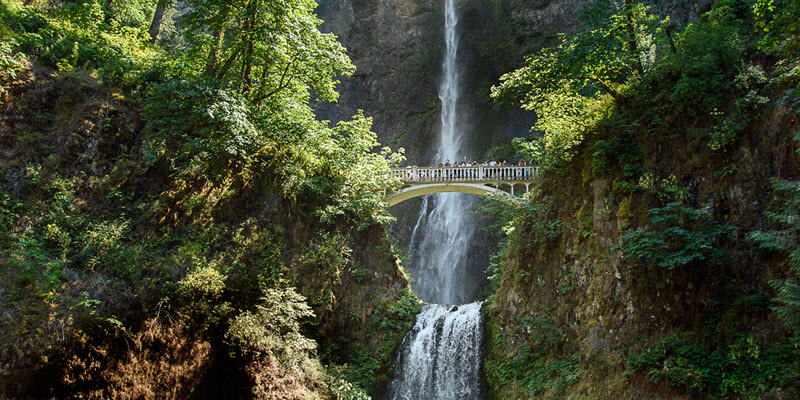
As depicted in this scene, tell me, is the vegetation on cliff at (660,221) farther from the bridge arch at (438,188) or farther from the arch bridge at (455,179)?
the bridge arch at (438,188)

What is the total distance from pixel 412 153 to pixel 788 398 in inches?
966

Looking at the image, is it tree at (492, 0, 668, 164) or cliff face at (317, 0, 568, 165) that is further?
cliff face at (317, 0, 568, 165)

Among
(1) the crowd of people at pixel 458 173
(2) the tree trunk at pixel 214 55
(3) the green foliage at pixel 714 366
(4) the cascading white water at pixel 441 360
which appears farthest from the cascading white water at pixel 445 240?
(2) the tree trunk at pixel 214 55

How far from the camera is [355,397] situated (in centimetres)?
1163

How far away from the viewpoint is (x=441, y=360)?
42.9ft

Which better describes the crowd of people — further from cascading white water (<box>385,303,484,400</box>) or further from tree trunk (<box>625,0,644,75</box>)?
tree trunk (<box>625,0,644,75</box>)

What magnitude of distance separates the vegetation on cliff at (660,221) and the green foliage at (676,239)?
0.04 meters

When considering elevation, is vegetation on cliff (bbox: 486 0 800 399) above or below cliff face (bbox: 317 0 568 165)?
below

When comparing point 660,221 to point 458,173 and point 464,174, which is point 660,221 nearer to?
point 464,174

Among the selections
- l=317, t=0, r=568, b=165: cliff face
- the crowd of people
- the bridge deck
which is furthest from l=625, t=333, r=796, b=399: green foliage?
l=317, t=0, r=568, b=165: cliff face

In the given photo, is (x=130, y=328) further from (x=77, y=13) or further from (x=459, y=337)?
(x=77, y=13)

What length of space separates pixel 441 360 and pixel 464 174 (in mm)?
Answer: 7907

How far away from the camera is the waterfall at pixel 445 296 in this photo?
12.7m

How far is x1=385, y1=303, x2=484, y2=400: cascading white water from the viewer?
41.0ft
